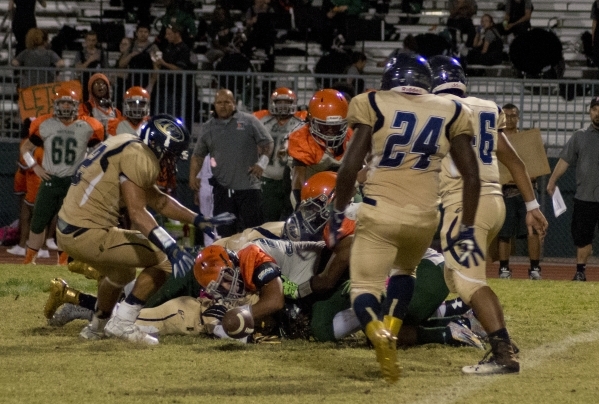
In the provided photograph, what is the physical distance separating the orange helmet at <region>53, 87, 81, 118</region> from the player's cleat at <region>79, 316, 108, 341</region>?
483cm

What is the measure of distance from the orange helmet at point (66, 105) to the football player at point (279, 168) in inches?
83.0

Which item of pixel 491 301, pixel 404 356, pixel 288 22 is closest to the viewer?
pixel 491 301

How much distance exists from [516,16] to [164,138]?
9.94 metres

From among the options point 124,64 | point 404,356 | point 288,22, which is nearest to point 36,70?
point 124,64

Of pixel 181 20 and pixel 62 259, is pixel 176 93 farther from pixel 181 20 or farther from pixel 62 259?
pixel 62 259

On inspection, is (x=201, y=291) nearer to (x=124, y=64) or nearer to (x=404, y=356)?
(x=404, y=356)

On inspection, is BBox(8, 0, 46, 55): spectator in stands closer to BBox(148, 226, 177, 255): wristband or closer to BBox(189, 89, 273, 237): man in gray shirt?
BBox(189, 89, 273, 237): man in gray shirt

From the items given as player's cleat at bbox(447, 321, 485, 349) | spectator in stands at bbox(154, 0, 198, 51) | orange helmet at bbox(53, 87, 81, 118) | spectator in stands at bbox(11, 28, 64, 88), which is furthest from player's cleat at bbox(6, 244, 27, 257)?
player's cleat at bbox(447, 321, 485, 349)

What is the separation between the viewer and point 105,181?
6664 millimetres

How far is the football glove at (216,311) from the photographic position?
6.69 metres

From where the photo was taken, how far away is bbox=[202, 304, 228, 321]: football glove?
669 cm

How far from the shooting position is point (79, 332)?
23.6ft

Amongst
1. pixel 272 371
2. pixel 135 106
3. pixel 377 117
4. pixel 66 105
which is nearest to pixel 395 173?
pixel 377 117

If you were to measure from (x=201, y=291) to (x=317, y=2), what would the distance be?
10.4 meters
